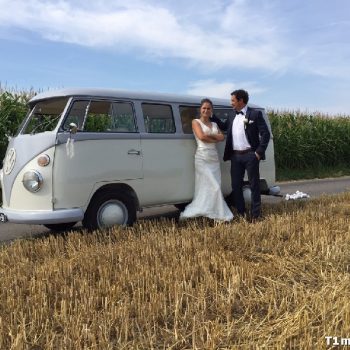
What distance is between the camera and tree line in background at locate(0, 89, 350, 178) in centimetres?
1870

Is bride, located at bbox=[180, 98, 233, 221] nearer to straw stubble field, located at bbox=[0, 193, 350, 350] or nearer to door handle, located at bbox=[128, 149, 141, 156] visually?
door handle, located at bbox=[128, 149, 141, 156]

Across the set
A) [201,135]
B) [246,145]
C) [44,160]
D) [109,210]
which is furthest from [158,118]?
[44,160]

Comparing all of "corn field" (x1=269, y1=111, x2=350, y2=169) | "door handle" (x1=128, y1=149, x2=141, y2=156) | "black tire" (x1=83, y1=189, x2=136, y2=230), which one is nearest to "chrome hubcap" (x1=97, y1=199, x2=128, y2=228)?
"black tire" (x1=83, y1=189, x2=136, y2=230)

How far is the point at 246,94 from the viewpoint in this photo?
753cm

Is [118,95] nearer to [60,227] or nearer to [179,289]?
[60,227]

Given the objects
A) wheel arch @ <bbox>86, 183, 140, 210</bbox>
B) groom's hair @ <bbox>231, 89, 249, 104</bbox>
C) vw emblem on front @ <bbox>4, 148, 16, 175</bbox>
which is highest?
groom's hair @ <bbox>231, 89, 249, 104</bbox>

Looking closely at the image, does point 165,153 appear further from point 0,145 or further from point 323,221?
point 0,145

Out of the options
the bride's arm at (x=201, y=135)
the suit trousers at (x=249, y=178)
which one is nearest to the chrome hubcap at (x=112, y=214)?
the bride's arm at (x=201, y=135)

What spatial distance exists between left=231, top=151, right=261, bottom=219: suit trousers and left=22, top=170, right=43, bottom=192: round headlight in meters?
3.08

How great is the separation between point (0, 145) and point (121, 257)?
24.4 ft

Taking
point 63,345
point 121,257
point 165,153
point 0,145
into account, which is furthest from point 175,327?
point 0,145

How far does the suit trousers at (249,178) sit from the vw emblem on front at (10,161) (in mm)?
3327

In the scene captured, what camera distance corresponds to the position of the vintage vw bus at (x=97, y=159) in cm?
621

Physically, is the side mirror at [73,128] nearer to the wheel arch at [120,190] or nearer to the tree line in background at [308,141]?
the wheel arch at [120,190]
